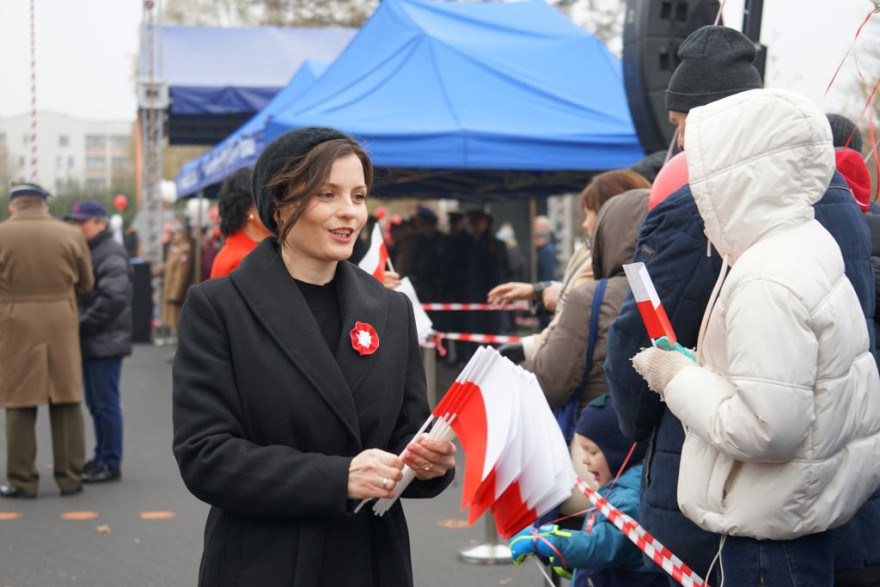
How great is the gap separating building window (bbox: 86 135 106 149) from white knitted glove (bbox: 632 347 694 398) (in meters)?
137

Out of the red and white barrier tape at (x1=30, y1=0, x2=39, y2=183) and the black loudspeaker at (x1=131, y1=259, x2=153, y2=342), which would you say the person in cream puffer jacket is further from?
the black loudspeaker at (x1=131, y1=259, x2=153, y2=342)

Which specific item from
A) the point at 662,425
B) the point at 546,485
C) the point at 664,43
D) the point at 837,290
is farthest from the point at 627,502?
the point at 664,43

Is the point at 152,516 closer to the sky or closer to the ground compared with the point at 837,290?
closer to the ground

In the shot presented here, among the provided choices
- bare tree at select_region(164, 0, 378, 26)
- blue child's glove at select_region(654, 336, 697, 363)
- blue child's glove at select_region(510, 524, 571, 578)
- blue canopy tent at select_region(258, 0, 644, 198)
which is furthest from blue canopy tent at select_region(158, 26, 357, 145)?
blue child's glove at select_region(654, 336, 697, 363)

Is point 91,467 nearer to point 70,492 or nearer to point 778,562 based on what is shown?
point 70,492

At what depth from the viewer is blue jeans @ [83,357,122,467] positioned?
29.4 feet

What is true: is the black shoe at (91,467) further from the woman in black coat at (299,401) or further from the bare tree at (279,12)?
the bare tree at (279,12)

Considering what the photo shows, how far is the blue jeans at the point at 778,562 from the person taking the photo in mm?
2770

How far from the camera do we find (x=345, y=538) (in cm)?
275

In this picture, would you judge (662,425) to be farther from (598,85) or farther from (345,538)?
(598,85)

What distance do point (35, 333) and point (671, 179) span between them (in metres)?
6.10

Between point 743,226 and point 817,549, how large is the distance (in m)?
0.77

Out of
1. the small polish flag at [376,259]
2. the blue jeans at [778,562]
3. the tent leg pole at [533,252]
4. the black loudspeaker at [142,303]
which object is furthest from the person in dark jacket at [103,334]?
the tent leg pole at [533,252]

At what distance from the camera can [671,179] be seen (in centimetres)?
347
